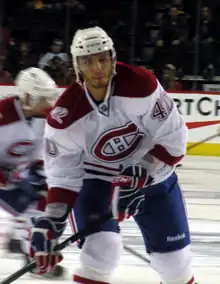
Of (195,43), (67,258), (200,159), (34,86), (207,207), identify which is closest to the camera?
(34,86)

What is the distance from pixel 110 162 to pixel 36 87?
1.00 meters

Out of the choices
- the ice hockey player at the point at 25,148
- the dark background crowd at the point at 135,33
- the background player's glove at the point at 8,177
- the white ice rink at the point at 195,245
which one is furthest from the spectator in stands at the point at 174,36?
the background player's glove at the point at 8,177

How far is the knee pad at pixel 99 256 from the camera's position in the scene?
2.33 meters

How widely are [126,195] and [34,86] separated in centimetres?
114

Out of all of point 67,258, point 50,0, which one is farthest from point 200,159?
point 67,258

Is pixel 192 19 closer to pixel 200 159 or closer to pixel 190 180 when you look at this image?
pixel 200 159

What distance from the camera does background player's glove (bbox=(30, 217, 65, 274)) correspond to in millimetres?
2299

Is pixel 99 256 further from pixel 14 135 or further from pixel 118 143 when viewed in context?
pixel 14 135

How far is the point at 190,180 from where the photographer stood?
5.84m

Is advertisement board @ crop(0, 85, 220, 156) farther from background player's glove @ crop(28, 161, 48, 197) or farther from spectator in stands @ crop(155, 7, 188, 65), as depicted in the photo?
background player's glove @ crop(28, 161, 48, 197)

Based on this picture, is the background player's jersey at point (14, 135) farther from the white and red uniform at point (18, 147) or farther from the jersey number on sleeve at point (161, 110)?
the jersey number on sleeve at point (161, 110)

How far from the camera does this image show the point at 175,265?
7.86 feet

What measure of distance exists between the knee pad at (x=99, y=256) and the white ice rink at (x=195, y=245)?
0.87 metres

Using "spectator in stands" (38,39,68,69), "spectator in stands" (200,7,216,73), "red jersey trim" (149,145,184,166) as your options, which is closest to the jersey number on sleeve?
"red jersey trim" (149,145,184,166)
